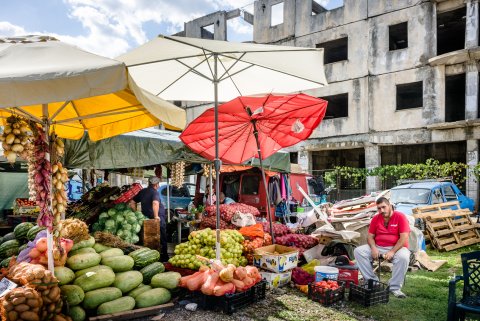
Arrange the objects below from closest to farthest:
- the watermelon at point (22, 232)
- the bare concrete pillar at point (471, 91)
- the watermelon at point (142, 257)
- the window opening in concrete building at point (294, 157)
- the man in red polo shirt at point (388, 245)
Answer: the watermelon at point (142, 257), the man in red polo shirt at point (388, 245), the watermelon at point (22, 232), the bare concrete pillar at point (471, 91), the window opening in concrete building at point (294, 157)

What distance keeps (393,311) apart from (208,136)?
4374 mm

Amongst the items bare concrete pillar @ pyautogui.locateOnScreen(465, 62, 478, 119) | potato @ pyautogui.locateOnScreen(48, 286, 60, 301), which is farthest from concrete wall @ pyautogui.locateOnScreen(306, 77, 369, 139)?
potato @ pyautogui.locateOnScreen(48, 286, 60, 301)

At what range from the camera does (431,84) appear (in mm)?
18438

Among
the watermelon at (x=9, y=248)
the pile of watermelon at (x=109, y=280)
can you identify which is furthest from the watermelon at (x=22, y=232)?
the pile of watermelon at (x=109, y=280)

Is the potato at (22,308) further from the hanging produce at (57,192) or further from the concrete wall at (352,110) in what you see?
the concrete wall at (352,110)

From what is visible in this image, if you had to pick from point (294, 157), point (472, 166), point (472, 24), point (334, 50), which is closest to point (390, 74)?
point (472, 24)

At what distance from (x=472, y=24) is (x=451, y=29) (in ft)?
12.5

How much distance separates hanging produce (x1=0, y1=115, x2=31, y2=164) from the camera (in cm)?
402

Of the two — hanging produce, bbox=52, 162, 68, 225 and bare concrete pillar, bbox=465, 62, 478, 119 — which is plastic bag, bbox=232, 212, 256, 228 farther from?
bare concrete pillar, bbox=465, 62, 478, 119

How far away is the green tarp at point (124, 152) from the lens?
6.99 meters

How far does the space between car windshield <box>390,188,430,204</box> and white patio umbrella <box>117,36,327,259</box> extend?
6791 millimetres

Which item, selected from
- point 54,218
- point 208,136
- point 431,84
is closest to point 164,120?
point 54,218

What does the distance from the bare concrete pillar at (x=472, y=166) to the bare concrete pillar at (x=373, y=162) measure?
4.21m

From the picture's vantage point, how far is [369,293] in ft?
16.7
